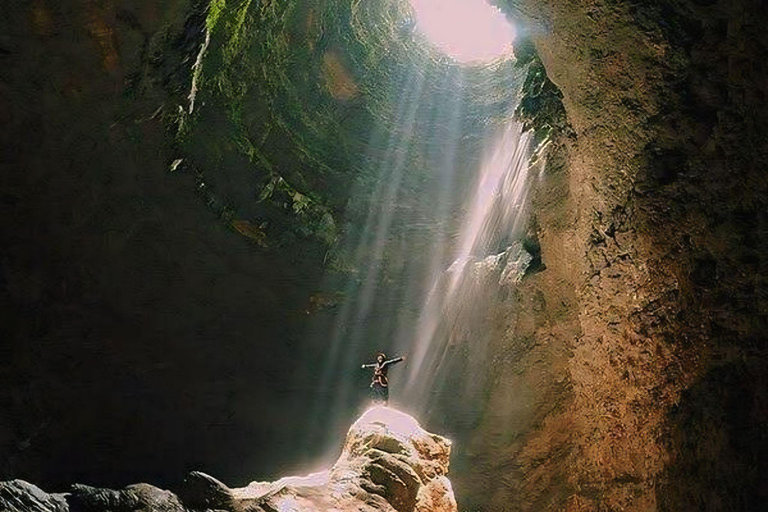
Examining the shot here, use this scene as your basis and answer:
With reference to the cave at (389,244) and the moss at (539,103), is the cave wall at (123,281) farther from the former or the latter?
the moss at (539,103)

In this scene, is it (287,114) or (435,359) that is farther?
(287,114)

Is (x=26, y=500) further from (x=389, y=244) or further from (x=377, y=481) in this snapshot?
(x=389, y=244)

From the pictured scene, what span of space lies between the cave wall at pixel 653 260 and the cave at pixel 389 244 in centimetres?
2

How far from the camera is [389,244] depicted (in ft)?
42.2

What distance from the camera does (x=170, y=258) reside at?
1031 cm

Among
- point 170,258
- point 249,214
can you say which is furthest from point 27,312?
point 249,214

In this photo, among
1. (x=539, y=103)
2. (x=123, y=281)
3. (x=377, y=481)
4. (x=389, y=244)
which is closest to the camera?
(x=377, y=481)

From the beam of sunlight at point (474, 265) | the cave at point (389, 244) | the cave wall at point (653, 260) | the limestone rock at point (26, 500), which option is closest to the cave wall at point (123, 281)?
the cave at point (389, 244)

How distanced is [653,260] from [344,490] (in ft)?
10.6

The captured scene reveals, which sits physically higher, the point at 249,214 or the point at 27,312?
the point at 249,214

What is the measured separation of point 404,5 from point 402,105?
2.39 m

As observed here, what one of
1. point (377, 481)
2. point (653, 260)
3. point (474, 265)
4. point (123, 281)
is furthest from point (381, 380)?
point (123, 281)

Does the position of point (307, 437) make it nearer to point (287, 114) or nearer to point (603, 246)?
point (287, 114)

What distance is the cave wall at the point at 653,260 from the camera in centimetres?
359
